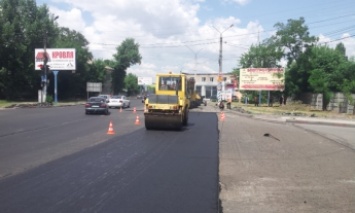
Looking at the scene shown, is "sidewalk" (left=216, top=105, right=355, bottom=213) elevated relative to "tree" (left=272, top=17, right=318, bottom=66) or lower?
lower

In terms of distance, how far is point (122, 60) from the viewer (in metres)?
104

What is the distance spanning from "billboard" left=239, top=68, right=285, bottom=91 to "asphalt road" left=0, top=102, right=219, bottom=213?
141ft

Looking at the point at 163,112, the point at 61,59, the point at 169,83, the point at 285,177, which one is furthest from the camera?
the point at 61,59

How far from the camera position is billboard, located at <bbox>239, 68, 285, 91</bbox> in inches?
2283

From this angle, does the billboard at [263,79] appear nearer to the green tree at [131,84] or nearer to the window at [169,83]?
the window at [169,83]

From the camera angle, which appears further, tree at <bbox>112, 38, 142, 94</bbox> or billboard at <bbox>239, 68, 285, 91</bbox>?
tree at <bbox>112, 38, 142, 94</bbox>

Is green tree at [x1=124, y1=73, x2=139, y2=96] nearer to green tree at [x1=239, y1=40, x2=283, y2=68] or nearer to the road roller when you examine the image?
Answer: green tree at [x1=239, y1=40, x2=283, y2=68]

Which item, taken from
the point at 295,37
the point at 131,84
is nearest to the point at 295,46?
the point at 295,37

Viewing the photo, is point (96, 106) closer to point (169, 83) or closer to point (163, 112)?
point (169, 83)

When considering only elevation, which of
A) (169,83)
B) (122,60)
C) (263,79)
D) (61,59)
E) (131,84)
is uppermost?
(122,60)

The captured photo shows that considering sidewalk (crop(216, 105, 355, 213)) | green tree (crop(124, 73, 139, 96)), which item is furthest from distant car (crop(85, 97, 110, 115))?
green tree (crop(124, 73, 139, 96))

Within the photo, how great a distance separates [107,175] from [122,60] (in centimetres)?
9568

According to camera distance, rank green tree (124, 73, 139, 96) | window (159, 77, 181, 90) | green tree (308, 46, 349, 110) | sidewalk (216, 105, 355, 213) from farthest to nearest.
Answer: green tree (124, 73, 139, 96)
green tree (308, 46, 349, 110)
window (159, 77, 181, 90)
sidewalk (216, 105, 355, 213)

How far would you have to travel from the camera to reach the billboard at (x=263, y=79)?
5800 centimetres
